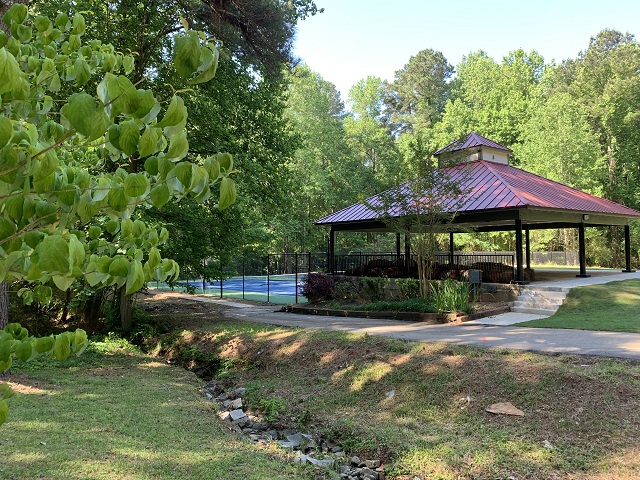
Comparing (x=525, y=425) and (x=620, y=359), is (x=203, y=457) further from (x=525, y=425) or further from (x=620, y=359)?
(x=620, y=359)

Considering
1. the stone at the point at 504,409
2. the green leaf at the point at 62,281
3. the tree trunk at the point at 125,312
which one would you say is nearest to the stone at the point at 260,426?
the stone at the point at 504,409

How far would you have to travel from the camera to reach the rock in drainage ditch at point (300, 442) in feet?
15.8

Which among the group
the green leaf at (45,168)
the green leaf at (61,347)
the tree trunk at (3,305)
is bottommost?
the tree trunk at (3,305)

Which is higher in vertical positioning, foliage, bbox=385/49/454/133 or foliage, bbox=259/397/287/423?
foliage, bbox=385/49/454/133

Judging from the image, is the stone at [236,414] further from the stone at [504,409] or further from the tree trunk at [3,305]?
the tree trunk at [3,305]

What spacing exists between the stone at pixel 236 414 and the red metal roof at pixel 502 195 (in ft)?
28.1

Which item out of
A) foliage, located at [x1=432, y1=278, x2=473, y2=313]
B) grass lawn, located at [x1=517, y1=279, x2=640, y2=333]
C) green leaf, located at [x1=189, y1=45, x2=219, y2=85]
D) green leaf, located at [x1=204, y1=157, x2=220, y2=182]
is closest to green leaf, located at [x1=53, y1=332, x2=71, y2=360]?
green leaf, located at [x1=204, y1=157, x2=220, y2=182]

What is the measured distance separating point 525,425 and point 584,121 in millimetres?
36170

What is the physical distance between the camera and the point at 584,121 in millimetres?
34844

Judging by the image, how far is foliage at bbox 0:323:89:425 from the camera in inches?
56.7

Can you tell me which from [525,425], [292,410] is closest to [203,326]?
[292,410]

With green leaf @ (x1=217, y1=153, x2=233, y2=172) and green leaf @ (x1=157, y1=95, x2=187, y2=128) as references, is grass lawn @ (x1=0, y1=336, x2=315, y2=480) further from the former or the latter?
green leaf @ (x1=157, y1=95, x2=187, y2=128)

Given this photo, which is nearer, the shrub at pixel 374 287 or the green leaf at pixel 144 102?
the green leaf at pixel 144 102

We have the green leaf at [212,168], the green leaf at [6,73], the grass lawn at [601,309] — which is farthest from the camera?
the grass lawn at [601,309]
